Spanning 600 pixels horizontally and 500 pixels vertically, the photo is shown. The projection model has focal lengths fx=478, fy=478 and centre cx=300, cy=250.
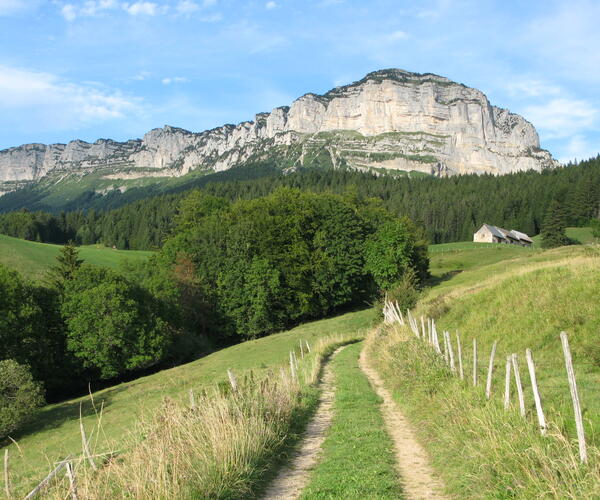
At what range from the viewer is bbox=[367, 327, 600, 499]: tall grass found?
595 centimetres

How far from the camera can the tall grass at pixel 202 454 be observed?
6.73 m

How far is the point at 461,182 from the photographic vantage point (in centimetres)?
18362

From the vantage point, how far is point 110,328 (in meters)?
42.7

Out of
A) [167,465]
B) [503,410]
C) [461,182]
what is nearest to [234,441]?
[167,465]

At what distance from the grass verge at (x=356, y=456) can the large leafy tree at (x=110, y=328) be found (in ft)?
107

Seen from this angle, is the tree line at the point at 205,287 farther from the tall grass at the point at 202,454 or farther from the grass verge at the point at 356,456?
the tall grass at the point at 202,454

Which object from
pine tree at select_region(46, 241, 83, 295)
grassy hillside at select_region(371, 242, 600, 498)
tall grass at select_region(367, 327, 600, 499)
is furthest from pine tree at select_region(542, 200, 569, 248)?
tall grass at select_region(367, 327, 600, 499)

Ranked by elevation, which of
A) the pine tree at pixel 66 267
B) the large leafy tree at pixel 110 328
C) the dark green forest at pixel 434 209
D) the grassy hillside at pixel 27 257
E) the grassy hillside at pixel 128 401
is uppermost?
the dark green forest at pixel 434 209

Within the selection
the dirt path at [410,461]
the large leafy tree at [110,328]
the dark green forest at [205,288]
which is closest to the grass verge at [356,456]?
the dirt path at [410,461]

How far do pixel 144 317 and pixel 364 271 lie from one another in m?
28.6

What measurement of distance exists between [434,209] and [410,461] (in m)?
150

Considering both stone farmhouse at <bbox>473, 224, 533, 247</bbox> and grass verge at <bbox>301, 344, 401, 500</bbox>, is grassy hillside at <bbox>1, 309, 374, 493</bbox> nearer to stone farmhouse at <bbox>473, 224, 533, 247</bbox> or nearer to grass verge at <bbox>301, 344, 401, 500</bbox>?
grass verge at <bbox>301, 344, 401, 500</bbox>

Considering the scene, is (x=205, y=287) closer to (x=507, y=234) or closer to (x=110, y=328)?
(x=110, y=328)

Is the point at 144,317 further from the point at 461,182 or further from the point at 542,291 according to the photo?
the point at 461,182
